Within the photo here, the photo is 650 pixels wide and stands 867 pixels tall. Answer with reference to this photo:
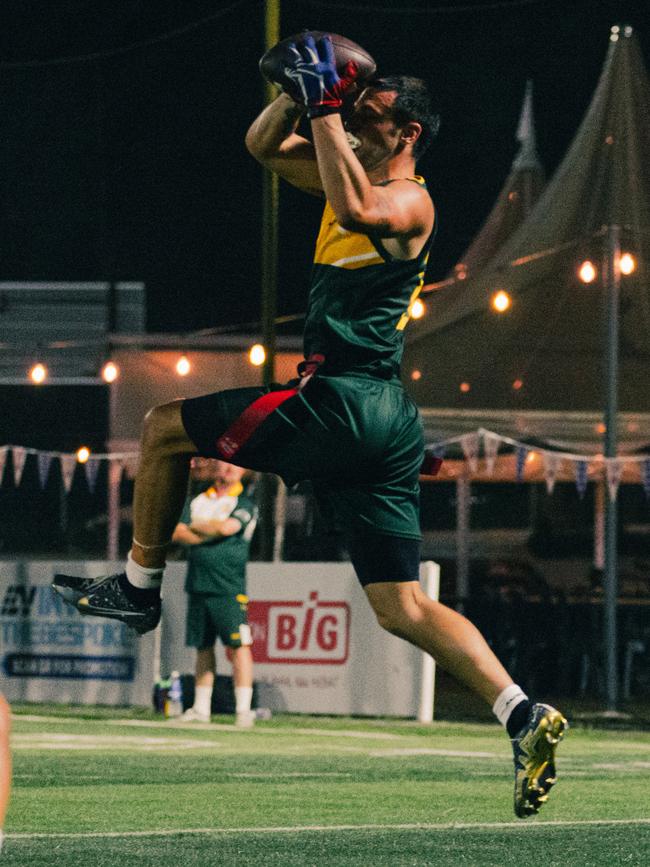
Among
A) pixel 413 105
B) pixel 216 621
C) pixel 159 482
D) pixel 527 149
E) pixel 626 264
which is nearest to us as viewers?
pixel 159 482

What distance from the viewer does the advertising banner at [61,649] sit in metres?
15.0

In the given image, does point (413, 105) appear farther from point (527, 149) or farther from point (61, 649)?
point (527, 149)

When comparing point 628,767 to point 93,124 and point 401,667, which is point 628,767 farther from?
point 93,124

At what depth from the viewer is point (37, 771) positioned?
916 centimetres

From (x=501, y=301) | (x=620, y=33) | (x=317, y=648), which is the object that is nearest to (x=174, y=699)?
(x=317, y=648)

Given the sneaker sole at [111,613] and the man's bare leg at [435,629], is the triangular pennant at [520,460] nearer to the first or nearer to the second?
the man's bare leg at [435,629]

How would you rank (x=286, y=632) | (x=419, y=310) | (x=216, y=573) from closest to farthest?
1. (x=216, y=573)
2. (x=286, y=632)
3. (x=419, y=310)

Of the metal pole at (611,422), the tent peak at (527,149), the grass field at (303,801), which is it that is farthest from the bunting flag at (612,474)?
the tent peak at (527,149)

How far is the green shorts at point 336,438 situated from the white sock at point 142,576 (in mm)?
480

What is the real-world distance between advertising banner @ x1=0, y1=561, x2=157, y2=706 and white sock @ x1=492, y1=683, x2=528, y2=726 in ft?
29.6

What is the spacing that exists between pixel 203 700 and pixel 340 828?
6825mm

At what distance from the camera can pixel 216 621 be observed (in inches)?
528

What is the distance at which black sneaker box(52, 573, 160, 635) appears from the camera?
19.6 ft

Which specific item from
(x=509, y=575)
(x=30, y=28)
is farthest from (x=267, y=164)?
(x=30, y=28)
